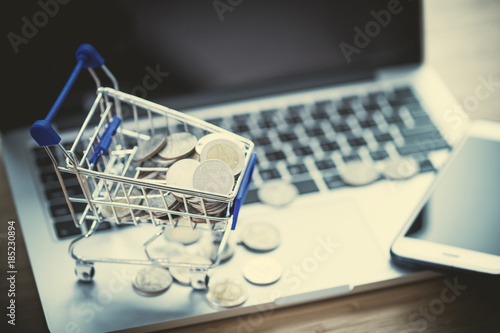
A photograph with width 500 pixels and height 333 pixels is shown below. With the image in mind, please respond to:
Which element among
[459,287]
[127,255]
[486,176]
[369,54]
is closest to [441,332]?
[459,287]

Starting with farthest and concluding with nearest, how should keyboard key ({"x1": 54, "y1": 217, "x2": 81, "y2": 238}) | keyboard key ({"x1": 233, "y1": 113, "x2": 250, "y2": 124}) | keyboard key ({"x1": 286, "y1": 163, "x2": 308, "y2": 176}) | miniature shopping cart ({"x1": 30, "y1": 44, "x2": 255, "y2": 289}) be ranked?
keyboard key ({"x1": 233, "y1": 113, "x2": 250, "y2": 124}) < keyboard key ({"x1": 286, "y1": 163, "x2": 308, "y2": 176}) < keyboard key ({"x1": 54, "y1": 217, "x2": 81, "y2": 238}) < miniature shopping cart ({"x1": 30, "y1": 44, "x2": 255, "y2": 289})

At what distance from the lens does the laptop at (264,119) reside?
919 mm

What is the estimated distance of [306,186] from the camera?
108 cm

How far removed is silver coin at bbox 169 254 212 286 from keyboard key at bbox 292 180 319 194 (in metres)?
0.24

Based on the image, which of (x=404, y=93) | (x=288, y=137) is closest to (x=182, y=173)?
(x=288, y=137)

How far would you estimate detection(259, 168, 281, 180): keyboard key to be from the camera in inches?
43.4

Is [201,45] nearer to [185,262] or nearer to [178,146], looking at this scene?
[178,146]

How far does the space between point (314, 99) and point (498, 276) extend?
0.56 meters

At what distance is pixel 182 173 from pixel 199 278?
0.54ft

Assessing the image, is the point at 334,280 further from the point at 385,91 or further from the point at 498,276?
the point at 385,91

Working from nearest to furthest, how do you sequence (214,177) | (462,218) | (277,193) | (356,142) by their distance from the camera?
(214,177) → (462,218) → (277,193) → (356,142)

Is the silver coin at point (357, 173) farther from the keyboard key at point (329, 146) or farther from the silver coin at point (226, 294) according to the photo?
the silver coin at point (226, 294)

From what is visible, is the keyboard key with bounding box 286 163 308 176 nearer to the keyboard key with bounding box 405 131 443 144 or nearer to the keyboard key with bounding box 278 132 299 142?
the keyboard key with bounding box 278 132 299 142

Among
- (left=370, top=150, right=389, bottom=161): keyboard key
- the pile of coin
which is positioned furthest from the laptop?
the pile of coin
